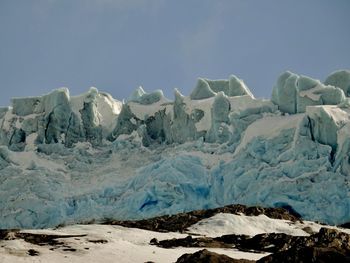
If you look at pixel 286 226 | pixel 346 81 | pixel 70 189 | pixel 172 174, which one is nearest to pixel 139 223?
pixel 286 226

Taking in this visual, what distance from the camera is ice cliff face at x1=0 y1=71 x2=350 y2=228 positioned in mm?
78500

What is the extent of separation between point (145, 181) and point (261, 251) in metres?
48.5

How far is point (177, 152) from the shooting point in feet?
301

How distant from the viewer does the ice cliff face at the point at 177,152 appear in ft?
258

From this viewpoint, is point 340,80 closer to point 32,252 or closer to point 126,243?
point 126,243

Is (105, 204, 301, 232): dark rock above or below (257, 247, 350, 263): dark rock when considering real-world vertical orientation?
below

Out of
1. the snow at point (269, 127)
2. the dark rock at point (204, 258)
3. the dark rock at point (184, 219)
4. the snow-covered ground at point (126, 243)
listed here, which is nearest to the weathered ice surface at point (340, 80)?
the snow at point (269, 127)

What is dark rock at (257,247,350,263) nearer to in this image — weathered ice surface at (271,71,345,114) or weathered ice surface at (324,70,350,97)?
weathered ice surface at (271,71,345,114)

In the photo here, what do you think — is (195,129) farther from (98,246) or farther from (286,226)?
(98,246)

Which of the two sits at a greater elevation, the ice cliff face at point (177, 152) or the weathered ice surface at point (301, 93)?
the weathered ice surface at point (301, 93)

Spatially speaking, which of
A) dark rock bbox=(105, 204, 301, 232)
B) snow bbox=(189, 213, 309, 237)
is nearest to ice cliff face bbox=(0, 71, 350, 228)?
dark rock bbox=(105, 204, 301, 232)

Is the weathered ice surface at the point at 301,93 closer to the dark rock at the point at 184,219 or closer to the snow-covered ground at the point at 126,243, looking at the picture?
the dark rock at the point at 184,219

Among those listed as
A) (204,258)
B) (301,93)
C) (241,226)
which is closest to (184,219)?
(241,226)

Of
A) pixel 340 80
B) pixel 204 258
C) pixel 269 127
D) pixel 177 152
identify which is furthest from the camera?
pixel 340 80
